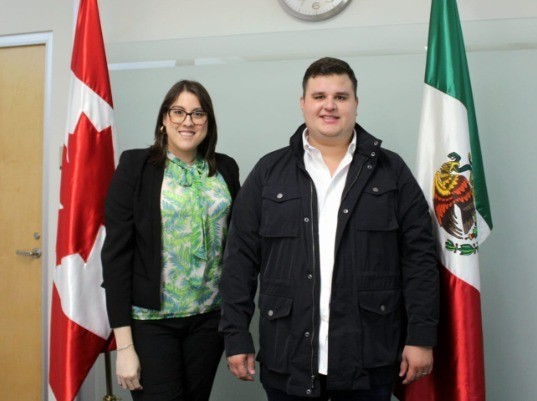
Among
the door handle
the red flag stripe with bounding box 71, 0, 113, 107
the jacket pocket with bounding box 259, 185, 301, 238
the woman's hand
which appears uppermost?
the red flag stripe with bounding box 71, 0, 113, 107

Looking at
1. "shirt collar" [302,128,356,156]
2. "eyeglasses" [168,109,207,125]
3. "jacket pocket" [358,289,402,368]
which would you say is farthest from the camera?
"eyeglasses" [168,109,207,125]

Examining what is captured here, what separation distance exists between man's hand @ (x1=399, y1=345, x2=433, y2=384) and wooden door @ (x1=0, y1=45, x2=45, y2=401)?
1.83m

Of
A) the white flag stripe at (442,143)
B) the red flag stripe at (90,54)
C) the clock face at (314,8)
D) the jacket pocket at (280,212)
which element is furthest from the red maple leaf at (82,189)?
the white flag stripe at (442,143)

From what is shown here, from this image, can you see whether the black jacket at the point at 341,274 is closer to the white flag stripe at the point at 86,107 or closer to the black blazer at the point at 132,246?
the black blazer at the point at 132,246

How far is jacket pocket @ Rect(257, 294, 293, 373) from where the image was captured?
134 centimetres

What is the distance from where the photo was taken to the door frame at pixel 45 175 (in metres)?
2.40

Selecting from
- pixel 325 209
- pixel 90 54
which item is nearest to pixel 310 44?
pixel 90 54

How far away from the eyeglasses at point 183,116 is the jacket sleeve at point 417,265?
0.61 metres

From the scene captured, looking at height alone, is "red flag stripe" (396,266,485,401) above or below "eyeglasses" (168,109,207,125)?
below

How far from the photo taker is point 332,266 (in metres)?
1.33

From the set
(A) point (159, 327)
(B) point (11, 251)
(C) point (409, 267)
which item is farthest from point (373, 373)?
(B) point (11, 251)

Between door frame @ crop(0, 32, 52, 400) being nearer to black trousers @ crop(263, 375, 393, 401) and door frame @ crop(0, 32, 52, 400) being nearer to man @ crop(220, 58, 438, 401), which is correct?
man @ crop(220, 58, 438, 401)

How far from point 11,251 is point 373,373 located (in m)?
1.93

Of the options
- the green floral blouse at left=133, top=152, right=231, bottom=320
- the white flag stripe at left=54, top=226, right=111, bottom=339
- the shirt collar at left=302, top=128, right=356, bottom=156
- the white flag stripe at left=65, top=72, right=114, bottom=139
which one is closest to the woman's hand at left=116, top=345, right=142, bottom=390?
the green floral blouse at left=133, top=152, right=231, bottom=320
